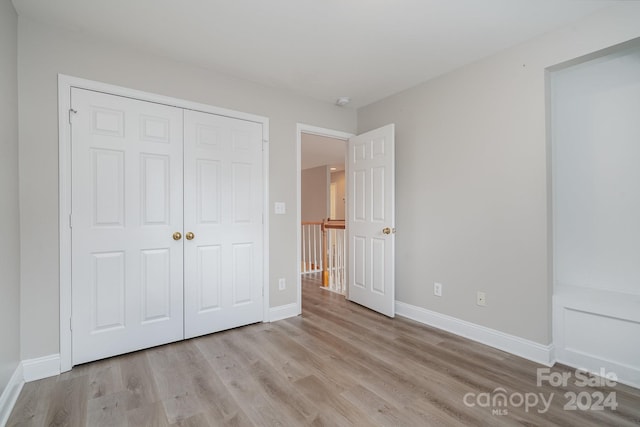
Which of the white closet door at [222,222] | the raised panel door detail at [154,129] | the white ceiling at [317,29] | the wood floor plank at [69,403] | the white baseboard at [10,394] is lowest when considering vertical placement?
the wood floor plank at [69,403]

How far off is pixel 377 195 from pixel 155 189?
2.21 metres

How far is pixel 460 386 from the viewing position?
1.91 meters

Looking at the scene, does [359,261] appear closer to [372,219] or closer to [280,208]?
[372,219]

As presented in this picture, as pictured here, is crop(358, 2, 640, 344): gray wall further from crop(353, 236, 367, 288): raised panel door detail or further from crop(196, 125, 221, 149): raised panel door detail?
crop(196, 125, 221, 149): raised panel door detail

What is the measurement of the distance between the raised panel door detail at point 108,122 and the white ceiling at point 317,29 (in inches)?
22.3

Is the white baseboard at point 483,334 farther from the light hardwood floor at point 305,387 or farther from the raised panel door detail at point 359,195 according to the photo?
the raised panel door detail at point 359,195

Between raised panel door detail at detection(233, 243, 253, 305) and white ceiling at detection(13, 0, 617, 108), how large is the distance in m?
1.73

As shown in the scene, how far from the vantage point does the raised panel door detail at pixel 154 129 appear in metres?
2.44

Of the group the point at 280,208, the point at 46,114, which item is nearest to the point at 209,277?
the point at 280,208

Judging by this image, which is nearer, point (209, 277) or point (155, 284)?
point (155, 284)


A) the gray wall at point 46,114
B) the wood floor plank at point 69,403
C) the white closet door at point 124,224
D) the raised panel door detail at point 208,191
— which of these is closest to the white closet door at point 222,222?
the raised panel door detail at point 208,191

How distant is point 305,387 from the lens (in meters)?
1.92

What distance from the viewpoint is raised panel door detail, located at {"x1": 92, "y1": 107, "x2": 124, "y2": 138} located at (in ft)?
7.40

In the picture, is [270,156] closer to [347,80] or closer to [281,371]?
[347,80]
